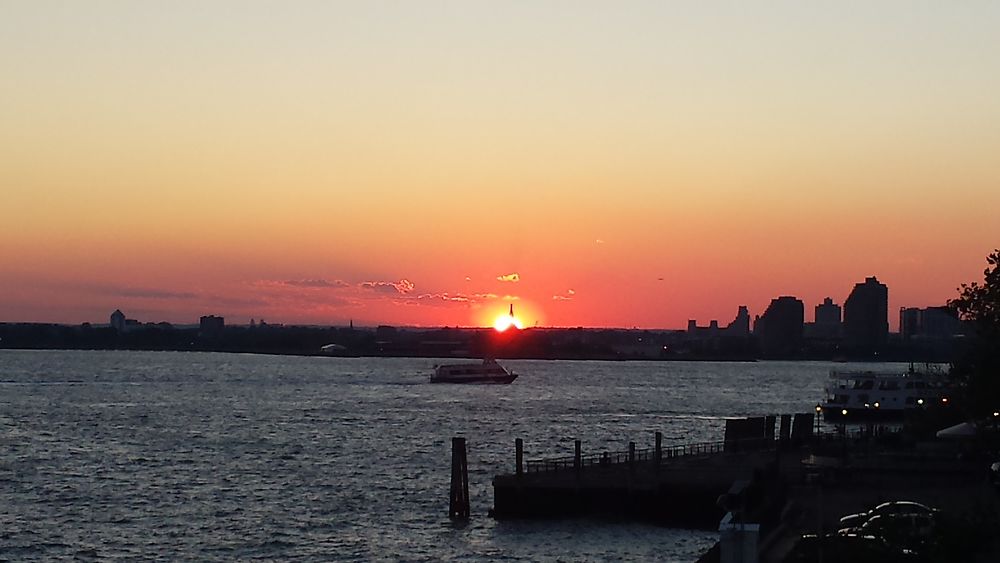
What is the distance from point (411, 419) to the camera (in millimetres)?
112438

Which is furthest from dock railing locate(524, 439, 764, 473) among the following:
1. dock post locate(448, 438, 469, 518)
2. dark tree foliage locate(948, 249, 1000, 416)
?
dark tree foliage locate(948, 249, 1000, 416)

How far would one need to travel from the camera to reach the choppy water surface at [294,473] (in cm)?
4509

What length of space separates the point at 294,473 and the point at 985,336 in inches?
1406

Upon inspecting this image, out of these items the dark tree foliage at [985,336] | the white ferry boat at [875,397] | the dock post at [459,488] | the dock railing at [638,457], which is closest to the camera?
the dark tree foliage at [985,336]

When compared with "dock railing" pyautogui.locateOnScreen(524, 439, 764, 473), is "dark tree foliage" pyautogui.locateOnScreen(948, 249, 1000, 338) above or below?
above

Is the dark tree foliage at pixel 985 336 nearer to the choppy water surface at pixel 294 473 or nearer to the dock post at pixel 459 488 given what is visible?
the choppy water surface at pixel 294 473

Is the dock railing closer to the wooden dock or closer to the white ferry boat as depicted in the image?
the wooden dock

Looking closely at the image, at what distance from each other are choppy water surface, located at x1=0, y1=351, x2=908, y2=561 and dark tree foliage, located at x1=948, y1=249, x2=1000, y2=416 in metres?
9.57

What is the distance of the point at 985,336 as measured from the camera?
43.4 m

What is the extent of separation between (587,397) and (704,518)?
116753 millimetres

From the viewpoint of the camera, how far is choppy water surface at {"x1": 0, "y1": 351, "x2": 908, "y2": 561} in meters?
45.1

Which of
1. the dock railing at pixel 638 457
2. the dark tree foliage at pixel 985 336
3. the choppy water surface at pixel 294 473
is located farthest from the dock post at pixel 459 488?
the dark tree foliage at pixel 985 336

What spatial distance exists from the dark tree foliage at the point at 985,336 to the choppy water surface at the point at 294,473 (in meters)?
9.57

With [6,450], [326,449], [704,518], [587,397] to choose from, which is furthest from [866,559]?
[587,397]
